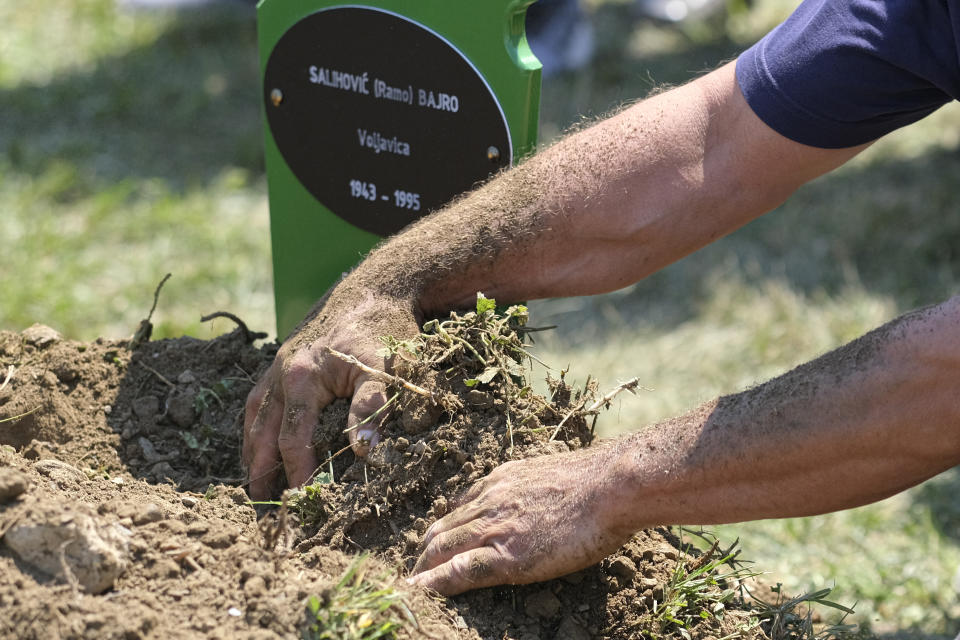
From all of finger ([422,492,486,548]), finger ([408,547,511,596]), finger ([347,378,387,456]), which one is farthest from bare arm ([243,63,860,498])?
finger ([408,547,511,596])

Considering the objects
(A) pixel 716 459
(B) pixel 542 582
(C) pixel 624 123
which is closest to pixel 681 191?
(C) pixel 624 123

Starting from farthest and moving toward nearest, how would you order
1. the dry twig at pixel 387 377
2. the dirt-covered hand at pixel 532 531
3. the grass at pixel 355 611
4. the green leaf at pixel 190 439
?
the green leaf at pixel 190 439 < the dry twig at pixel 387 377 < the dirt-covered hand at pixel 532 531 < the grass at pixel 355 611

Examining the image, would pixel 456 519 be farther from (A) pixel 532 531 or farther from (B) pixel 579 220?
(B) pixel 579 220

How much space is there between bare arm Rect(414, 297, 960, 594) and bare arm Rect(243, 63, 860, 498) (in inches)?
21.3

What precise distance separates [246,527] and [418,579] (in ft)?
1.36

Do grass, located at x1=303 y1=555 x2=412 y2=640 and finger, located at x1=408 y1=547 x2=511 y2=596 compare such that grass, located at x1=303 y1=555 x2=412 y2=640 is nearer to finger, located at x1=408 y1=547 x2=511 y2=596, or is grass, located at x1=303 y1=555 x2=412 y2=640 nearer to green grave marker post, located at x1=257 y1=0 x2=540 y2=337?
finger, located at x1=408 y1=547 x2=511 y2=596

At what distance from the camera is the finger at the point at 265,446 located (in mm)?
2303

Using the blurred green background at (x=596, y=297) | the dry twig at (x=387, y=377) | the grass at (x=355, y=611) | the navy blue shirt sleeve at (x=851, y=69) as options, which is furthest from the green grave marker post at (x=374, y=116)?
the blurred green background at (x=596, y=297)

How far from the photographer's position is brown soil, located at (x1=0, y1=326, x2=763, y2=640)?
1.68 meters

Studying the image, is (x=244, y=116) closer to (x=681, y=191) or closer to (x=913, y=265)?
(x=913, y=265)

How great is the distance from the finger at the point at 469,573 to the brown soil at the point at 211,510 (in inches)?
1.4

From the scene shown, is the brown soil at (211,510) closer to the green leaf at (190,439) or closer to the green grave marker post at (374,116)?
the green leaf at (190,439)

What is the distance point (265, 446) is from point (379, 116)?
3.03 ft

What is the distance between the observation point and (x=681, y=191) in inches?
95.0
